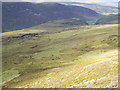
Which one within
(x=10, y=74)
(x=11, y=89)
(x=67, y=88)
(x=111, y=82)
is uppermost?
(x=111, y=82)

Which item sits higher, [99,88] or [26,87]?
[99,88]

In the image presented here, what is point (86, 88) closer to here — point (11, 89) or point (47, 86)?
point (47, 86)

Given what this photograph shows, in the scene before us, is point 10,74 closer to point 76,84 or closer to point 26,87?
point 26,87

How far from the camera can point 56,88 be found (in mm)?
34562

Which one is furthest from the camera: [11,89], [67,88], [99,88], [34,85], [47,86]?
[11,89]

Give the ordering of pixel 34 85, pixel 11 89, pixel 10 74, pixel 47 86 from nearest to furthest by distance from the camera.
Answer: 1. pixel 47 86
2. pixel 34 85
3. pixel 11 89
4. pixel 10 74

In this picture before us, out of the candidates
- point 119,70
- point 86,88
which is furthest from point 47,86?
point 119,70

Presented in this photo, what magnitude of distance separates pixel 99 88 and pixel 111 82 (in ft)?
9.03

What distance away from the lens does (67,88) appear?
33.2 meters

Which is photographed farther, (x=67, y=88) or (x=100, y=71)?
(x=100, y=71)

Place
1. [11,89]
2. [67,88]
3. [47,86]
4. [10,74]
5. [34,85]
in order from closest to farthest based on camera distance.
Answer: [67,88], [47,86], [34,85], [11,89], [10,74]

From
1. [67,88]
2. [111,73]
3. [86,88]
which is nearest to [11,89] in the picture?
[67,88]

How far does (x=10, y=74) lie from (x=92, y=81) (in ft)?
139

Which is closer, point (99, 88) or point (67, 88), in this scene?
point (99, 88)
